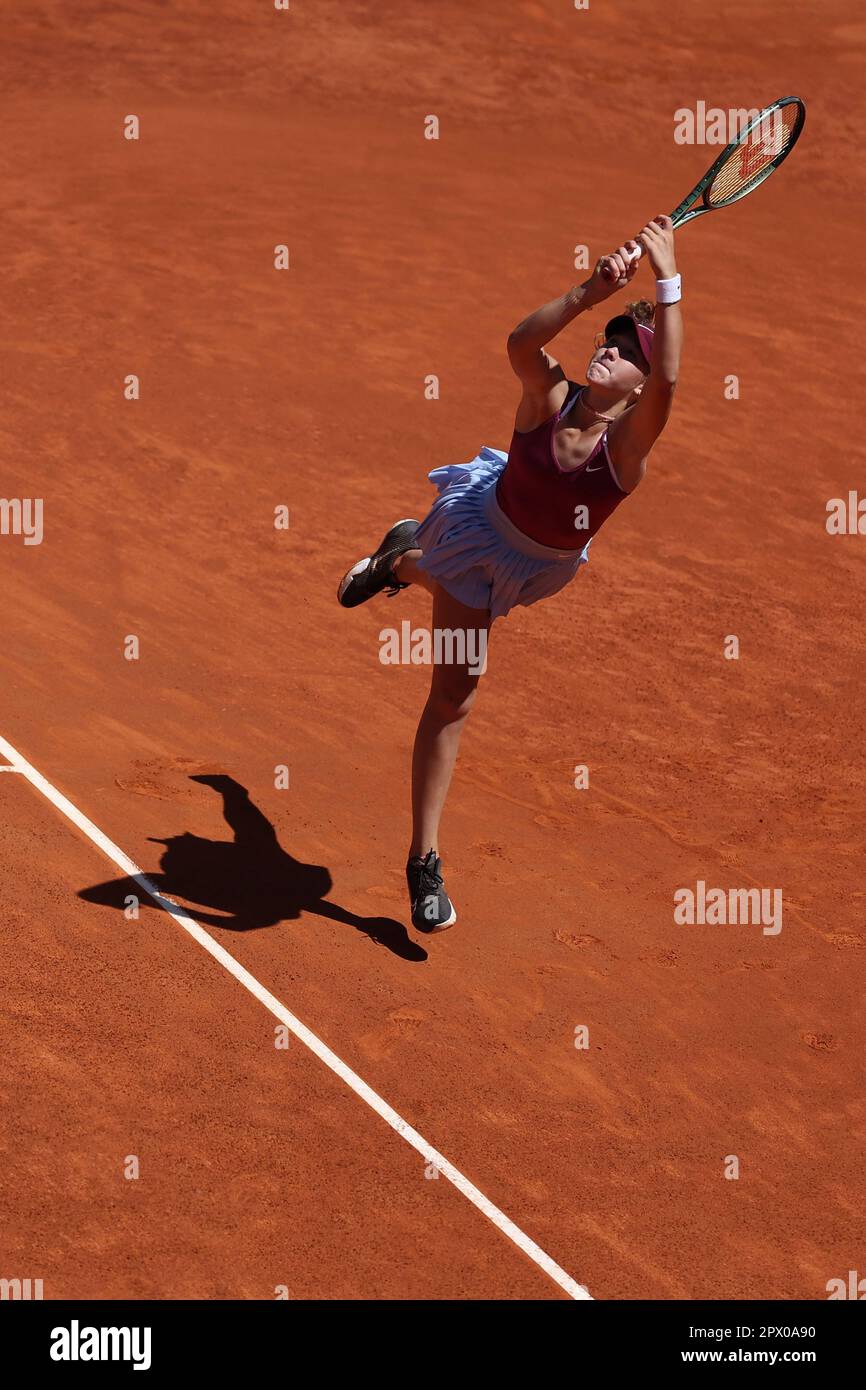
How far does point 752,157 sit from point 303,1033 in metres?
3.73

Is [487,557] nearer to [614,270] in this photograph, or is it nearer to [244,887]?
[614,270]

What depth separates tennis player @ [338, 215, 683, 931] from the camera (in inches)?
205

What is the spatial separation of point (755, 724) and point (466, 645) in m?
3.28

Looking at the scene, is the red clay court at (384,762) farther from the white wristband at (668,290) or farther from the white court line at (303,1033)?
the white wristband at (668,290)

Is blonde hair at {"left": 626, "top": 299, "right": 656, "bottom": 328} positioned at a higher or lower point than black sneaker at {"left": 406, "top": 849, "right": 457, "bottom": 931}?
higher

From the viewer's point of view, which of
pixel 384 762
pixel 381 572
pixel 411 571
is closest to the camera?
pixel 411 571

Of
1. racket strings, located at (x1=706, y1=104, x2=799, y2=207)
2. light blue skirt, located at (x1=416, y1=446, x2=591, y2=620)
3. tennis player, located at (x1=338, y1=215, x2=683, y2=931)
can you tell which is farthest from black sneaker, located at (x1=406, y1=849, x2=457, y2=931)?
racket strings, located at (x1=706, y1=104, x2=799, y2=207)

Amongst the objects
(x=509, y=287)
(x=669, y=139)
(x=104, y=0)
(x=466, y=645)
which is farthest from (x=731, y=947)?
(x=104, y=0)

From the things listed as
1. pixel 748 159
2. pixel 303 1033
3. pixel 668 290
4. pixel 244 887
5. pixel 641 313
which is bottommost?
pixel 303 1033

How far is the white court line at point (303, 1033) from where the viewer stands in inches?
195

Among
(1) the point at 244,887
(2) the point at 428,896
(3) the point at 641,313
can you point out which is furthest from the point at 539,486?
(1) the point at 244,887

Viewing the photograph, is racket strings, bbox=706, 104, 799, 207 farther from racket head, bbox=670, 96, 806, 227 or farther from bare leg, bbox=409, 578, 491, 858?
bare leg, bbox=409, 578, 491, 858

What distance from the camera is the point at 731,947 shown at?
673 centimetres

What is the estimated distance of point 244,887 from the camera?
651cm
